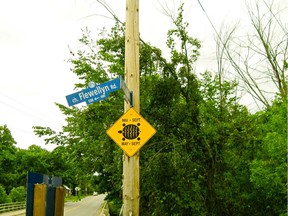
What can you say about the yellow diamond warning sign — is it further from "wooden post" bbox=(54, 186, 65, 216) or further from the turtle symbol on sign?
"wooden post" bbox=(54, 186, 65, 216)

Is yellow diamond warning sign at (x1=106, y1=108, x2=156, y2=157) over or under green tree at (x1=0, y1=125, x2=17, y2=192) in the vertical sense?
under

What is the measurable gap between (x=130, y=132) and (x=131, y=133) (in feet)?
0.07

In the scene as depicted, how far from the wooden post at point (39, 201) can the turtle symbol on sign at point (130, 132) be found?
1.56m

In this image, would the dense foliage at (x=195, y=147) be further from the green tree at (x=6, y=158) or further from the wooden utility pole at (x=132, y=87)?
the green tree at (x=6, y=158)

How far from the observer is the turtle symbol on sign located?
6230 mm

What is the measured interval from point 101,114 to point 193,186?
361cm

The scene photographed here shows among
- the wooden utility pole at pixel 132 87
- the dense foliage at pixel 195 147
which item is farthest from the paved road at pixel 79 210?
the wooden utility pole at pixel 132 87

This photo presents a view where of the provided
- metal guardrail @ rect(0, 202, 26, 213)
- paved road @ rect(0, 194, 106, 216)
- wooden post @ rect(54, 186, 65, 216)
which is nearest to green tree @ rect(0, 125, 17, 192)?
paved road @ rect(0, 194, 106, 216)

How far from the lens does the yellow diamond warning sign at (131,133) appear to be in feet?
20.3

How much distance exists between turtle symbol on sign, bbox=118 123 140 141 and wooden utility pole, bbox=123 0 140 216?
33 centimetres

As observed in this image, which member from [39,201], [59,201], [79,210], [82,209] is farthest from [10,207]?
[39,201]

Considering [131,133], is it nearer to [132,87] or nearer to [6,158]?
[132,87]

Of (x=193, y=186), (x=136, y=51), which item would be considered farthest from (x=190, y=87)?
(x=136, y=51)

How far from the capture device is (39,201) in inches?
203
